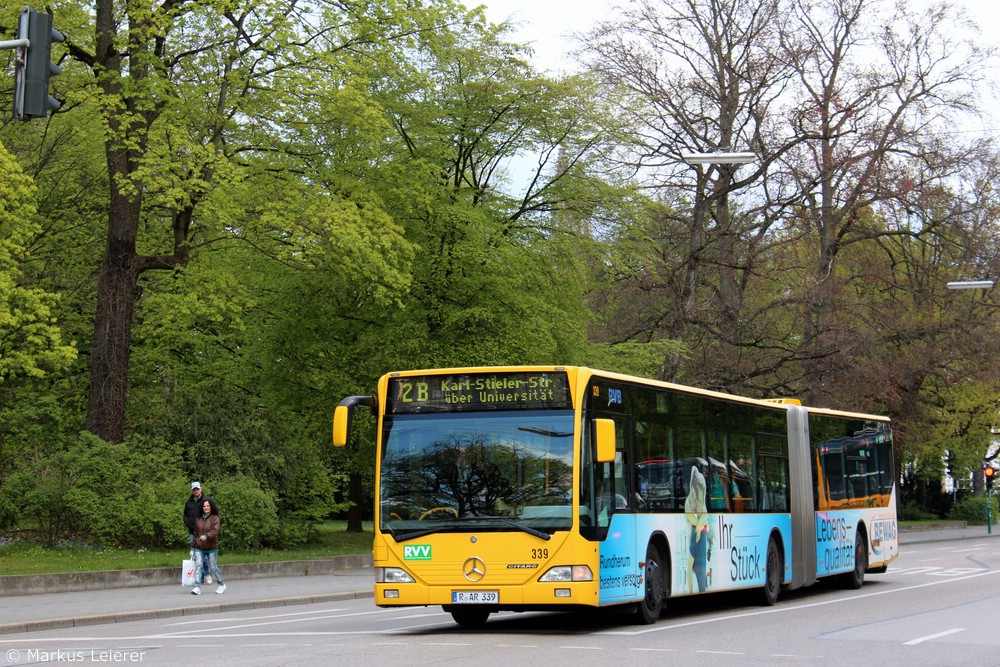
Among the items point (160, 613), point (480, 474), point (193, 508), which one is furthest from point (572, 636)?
point (193, 508)

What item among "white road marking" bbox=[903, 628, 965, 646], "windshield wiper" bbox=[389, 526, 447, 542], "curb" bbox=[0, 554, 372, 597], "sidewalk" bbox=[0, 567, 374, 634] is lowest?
"white road marking" bbox=[903, 628, 965, 646]

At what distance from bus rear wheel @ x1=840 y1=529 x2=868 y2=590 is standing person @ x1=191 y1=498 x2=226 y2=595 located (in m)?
11.3

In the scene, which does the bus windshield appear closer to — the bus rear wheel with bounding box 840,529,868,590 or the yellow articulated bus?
the yellow articulated bus

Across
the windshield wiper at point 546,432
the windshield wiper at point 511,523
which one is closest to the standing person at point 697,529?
the windshield wiper at point 546,432

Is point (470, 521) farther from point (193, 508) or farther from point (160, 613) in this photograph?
point (193, 508)

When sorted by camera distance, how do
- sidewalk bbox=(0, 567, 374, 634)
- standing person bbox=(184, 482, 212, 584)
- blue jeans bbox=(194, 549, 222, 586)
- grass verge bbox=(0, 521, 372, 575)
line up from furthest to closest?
1. grass verge bbox=(0, 521, 372, 575)
2. standing person bbox=(184, 482, 212, 584)
3. blue jeans bbox=(194, 549, 222, 586)
4. sidewalk bbox=(0, 567, 374, 634)

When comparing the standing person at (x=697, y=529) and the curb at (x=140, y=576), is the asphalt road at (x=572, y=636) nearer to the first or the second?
the standing person at (x=697, y=529)

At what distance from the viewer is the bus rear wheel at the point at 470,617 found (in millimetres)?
16453

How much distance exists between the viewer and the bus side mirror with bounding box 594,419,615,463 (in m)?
14.4

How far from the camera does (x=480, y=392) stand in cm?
1529

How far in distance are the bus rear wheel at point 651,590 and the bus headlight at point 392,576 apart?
304cm

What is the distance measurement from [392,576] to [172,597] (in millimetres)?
8913

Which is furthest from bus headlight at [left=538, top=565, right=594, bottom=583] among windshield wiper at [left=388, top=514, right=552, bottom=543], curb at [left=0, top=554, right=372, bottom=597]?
curb at [left=0, top=554, right=372, bottom=597]

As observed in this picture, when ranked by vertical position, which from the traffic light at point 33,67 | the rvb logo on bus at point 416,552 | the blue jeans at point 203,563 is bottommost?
the blue jeans at point 203,563
